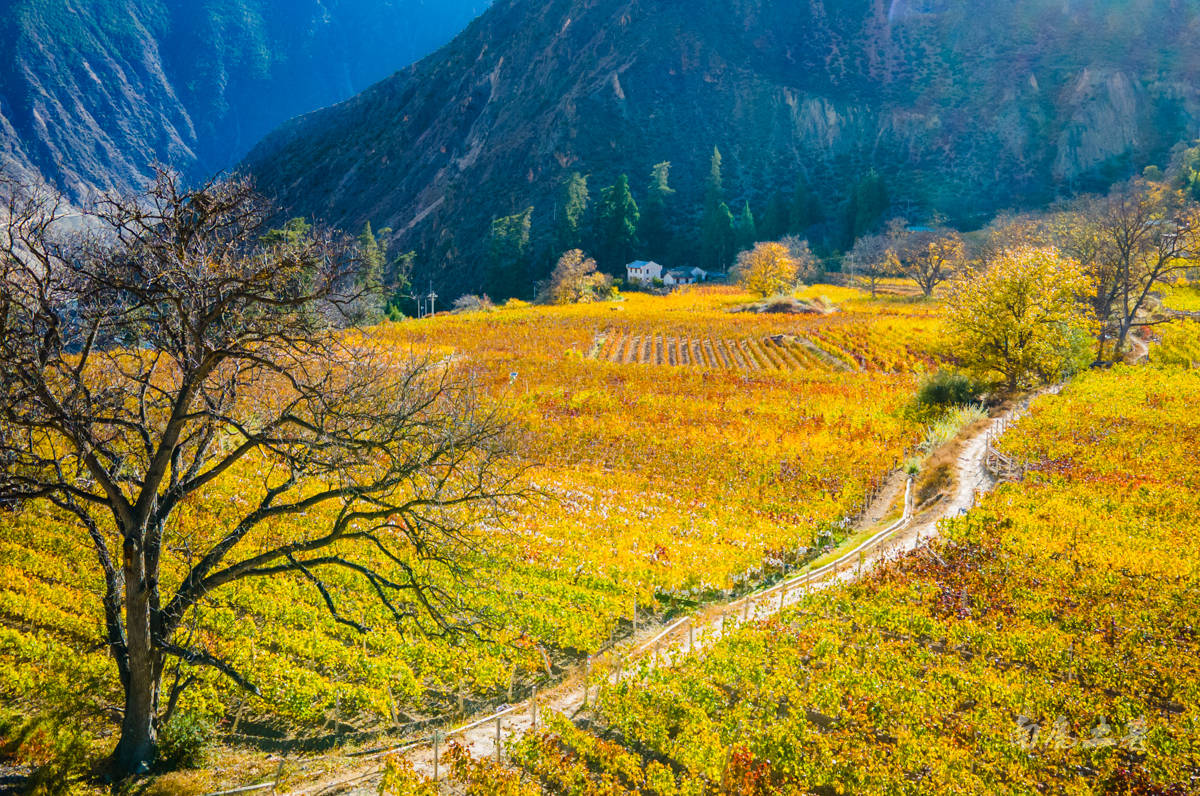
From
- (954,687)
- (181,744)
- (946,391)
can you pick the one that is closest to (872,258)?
(946,391)

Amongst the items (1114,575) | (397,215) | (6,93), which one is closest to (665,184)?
(397,215)

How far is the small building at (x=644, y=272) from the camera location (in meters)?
104

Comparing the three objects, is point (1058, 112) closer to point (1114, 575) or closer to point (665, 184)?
point (665, 184)

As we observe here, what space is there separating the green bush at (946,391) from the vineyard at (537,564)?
5.83 ft

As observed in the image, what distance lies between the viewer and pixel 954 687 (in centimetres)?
1180

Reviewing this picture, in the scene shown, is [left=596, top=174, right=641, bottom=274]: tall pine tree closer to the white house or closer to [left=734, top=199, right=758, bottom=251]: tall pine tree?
the white house

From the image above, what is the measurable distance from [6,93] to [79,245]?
208 m

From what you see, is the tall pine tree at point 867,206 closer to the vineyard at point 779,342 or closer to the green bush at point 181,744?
the vineyard at point 779,342

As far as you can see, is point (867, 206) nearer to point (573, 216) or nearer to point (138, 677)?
point (573, 216)

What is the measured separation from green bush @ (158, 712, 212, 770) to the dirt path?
1.95 m

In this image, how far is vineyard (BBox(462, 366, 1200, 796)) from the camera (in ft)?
32.2

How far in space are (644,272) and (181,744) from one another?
318ft

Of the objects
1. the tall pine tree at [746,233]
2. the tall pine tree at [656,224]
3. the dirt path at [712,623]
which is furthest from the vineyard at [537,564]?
the tall pine tree at [656,224]

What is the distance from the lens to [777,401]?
3847 centimetres
